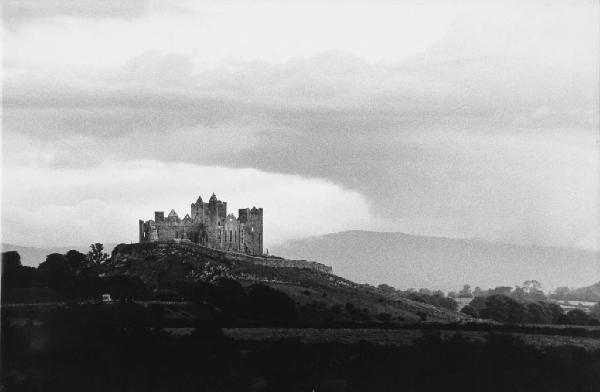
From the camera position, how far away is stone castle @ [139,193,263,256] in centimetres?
9506

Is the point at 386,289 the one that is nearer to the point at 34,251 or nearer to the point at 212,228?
the point at 212,228

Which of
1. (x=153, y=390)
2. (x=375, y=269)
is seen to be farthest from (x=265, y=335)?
(x=375, y=269)

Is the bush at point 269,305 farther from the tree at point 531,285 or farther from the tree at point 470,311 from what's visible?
the tree at point 531,285

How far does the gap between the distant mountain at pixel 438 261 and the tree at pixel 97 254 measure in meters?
13.9

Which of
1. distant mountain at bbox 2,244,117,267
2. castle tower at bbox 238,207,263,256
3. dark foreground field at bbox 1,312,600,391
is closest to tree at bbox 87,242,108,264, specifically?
distant mountain at bbox 2,244,117,267

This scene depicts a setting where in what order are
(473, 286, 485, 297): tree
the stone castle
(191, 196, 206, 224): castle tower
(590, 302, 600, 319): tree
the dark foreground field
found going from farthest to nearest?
(473, 286, 485, 297): tree
(590, 302, 600, 319): tree
the stone castle
(191, 196, 206, 224): castle tower
the dark foreground field

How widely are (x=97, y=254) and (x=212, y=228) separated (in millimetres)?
9658

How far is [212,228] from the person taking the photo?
3851 inches

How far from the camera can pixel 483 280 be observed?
10962 cm

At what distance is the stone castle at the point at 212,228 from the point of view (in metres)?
95.1

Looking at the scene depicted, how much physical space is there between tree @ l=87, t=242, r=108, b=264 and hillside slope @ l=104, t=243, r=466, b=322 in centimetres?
70

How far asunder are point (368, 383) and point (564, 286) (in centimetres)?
4000

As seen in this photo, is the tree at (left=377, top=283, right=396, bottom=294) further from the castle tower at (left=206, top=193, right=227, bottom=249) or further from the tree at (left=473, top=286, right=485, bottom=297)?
the castle tower at (left=206, top=193, right=227, bottom=249)

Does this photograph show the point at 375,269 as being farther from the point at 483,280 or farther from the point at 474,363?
the point at 474,363
